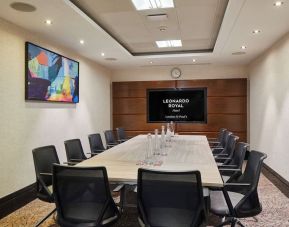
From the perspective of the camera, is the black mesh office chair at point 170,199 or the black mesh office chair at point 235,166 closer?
the black mesh office chair at point 170,199

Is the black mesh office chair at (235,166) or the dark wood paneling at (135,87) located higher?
the dark wood paneling at (135,87)

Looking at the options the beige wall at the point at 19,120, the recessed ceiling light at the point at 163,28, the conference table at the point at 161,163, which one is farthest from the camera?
the recessed ceiling light at the point at 163,28

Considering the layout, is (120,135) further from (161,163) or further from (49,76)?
(161,163)

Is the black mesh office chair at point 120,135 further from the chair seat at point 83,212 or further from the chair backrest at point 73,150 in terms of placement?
the chair seat at point 83,212

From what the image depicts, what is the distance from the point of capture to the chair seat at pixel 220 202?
258 centimetres

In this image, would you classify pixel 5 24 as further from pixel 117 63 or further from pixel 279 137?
pixel 279 137

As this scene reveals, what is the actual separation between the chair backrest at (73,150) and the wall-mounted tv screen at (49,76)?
1.15 m

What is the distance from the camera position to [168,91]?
329 inches

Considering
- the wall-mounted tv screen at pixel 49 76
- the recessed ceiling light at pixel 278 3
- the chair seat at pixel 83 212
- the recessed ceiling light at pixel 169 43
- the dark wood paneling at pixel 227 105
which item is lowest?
the chair seat at pixel 83 212

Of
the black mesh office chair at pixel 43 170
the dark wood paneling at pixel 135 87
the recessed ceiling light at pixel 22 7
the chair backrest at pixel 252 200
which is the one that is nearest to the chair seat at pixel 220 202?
the chair backrest at pixel 252 200

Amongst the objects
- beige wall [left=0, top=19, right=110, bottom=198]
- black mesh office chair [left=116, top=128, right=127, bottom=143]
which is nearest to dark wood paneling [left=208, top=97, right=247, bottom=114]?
black mesh office chair [left=116, top=128, right=127, bottom=143]

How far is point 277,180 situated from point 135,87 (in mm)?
4836

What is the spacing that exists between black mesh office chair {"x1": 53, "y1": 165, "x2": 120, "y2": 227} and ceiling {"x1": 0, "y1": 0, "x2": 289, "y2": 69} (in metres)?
2.23

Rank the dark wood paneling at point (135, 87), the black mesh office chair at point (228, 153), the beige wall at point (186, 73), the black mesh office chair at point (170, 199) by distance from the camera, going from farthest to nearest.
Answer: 1. the dark wood paneling at point (135, 87)
2. the beige wall at point (186, 73)
3. the black mesh office chair at point (228, 153)
4. the black mesh office chair at point (170, 199)
